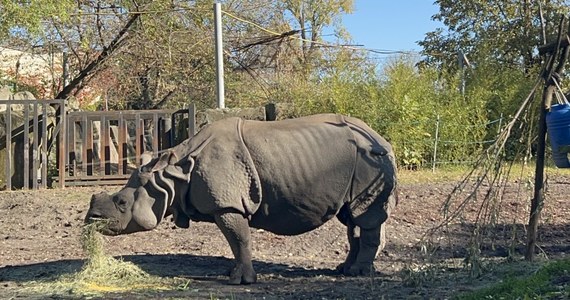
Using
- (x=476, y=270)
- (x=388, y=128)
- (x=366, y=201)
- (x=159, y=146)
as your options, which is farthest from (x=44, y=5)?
(x=476, y=270)

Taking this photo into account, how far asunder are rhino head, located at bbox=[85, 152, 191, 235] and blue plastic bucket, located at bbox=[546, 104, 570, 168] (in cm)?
344

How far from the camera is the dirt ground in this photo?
7367mm

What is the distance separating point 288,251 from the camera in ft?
33.1

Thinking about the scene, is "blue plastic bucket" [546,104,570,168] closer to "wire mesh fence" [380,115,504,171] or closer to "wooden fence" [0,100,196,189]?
"wooden fence" [0,100,196,189]

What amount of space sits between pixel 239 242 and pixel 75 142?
31.0ft

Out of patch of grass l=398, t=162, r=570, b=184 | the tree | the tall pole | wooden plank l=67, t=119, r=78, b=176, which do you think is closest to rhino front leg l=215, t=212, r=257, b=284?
patch of grass l=398, t=162, r=570, b=184

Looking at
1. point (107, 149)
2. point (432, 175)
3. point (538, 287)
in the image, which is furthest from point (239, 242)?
point (432, 175)

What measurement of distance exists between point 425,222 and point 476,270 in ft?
13.6

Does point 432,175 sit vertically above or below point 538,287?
above

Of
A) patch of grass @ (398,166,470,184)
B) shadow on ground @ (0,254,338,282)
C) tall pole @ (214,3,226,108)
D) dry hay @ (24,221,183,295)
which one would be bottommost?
shadow on ground @ (0,254,338,282)

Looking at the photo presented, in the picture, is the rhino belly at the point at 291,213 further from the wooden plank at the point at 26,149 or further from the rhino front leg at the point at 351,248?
the wooden plank at the point at 26,149

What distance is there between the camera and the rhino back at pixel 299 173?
26.2 ft

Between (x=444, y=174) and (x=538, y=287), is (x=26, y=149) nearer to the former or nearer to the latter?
(x=444, y=174)

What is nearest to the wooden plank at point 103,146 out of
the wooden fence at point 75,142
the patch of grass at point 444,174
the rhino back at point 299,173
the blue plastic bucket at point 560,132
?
the wooden fence at point 75,142
